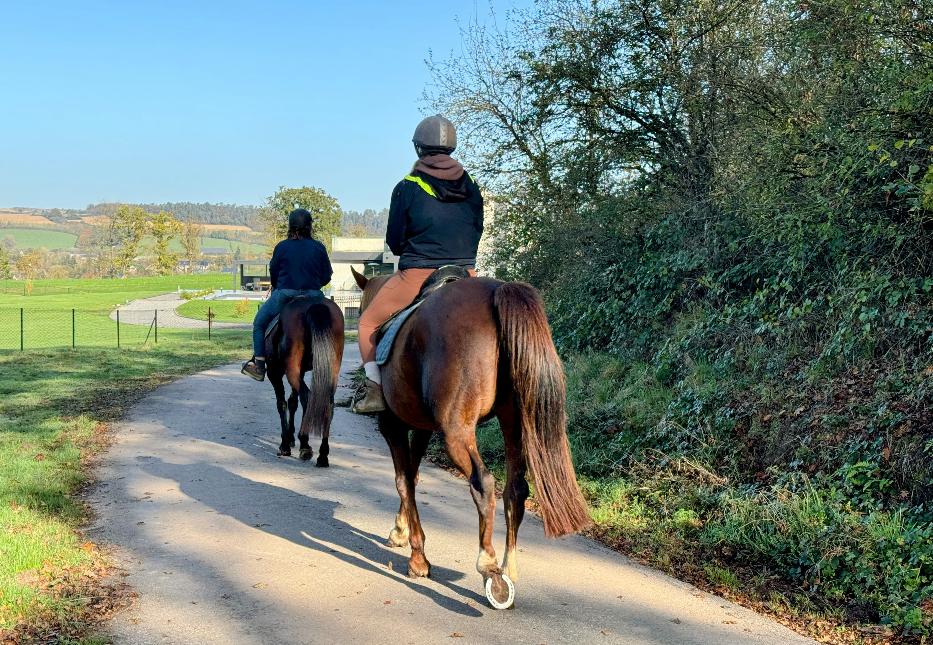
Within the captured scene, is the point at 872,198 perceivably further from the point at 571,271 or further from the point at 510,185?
the point at 510,185

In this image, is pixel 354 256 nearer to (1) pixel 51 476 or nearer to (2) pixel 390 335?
(1) pixel 51 476

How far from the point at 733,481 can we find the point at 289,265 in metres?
6.31

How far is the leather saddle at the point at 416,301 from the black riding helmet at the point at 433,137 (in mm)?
906

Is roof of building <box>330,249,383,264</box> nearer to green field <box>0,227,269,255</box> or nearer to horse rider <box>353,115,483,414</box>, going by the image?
horse rider <box>353,115,483,414</box>

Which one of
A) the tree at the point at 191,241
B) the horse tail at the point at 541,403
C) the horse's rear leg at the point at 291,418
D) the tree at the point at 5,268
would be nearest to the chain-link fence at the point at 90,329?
the horse's rear leg at the point at 291,418

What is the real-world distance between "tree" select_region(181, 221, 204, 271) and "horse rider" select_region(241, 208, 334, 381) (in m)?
122

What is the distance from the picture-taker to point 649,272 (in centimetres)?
1298

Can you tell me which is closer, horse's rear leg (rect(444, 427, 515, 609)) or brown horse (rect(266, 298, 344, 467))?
horse's rear leg (rect(444, 427, 515, 609))

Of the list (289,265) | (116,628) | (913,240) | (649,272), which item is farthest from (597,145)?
(116,628)

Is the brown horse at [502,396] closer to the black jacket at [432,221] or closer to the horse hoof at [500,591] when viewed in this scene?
the horse hoof at [500,591]

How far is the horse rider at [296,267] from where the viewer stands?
10.9 meters

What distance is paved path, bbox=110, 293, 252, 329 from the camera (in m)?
52.3

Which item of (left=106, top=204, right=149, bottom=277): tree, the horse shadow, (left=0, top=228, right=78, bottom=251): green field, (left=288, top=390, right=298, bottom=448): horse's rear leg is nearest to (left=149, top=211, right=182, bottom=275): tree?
→ (left=106, top=204, right=149, bottom=277): tree

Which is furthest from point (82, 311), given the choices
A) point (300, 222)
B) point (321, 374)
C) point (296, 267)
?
point (321, 374)
